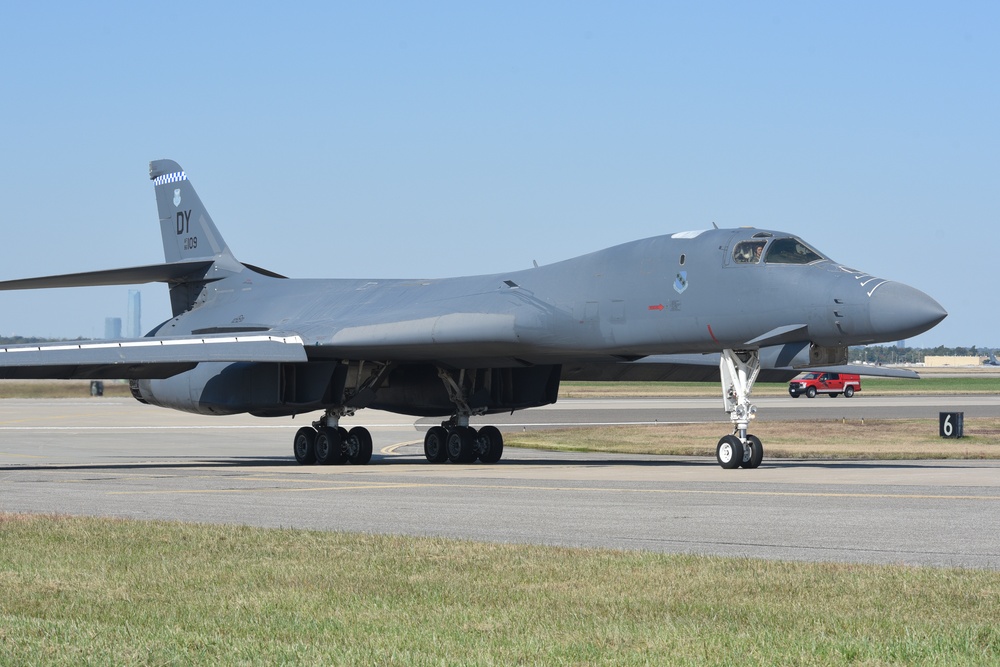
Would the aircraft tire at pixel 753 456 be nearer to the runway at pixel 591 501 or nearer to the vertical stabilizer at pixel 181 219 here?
the runway at pixel 591 501

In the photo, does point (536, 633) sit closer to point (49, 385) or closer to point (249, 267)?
point (249, 267)

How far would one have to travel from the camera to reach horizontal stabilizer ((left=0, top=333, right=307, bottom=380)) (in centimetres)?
1973

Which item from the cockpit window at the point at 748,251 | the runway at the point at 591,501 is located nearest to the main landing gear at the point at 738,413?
the runway at the point at 591,501

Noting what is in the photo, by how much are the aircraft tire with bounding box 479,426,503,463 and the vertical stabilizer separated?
7.39 meters

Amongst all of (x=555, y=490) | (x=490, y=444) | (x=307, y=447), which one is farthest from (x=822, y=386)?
(x=555, y=490)

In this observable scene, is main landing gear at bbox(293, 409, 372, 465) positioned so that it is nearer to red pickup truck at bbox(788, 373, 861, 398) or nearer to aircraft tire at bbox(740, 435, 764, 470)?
aircraft tire at bbox(740, 435, 764, 470)

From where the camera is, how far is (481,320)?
1956cm

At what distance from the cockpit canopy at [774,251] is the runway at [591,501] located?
9.40 ft

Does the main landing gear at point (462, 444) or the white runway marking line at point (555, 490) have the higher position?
the main landing gear at point (462, 444)

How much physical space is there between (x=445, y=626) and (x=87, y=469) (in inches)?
574

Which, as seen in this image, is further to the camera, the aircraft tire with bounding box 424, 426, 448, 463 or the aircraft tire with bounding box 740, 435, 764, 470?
the aircraft tire with bounding box 424, 426, 448, 463

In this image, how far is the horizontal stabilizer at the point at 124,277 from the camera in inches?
925

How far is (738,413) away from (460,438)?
6.55 metres

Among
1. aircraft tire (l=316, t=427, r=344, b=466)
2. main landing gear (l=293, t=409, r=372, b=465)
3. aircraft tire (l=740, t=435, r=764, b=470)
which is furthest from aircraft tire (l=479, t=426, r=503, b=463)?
aircraft tire (l=740, t=435, r=764, b=470)
